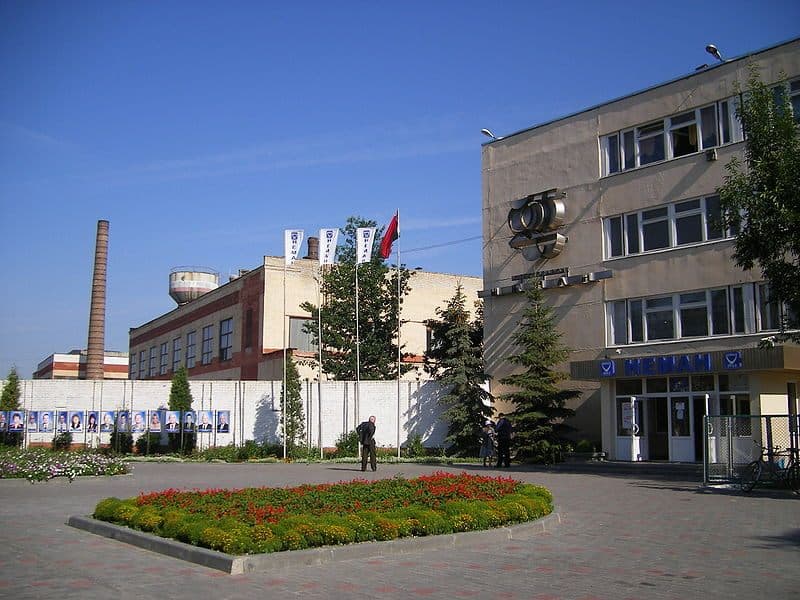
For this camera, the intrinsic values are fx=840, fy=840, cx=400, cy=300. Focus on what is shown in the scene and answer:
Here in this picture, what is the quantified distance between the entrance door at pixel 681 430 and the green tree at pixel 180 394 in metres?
22.4

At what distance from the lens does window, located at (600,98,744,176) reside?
30.0 metres

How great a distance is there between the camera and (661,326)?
31.4m

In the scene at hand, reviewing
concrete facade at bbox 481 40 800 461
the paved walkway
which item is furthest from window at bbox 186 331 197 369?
the paved walkway

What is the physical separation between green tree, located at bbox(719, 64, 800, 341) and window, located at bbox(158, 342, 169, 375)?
57248mm

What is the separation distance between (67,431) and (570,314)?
76.8 feet

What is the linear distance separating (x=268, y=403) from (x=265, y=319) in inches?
431

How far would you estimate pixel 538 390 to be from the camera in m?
31.5

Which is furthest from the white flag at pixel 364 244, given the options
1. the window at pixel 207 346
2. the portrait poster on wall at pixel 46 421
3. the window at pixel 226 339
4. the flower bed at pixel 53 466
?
the window at pixel 207 346

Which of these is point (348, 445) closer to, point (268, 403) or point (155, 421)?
point (268, 403)

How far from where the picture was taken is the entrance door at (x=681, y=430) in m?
29.6

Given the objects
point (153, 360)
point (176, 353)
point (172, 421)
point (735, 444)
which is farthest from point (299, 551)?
point (153, 360)

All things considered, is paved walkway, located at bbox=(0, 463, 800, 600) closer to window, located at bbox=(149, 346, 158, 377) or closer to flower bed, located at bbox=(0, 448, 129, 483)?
flower bed, located at bbox=(0, 448, 129, 483)

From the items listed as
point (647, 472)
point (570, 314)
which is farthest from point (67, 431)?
point (647, 472)

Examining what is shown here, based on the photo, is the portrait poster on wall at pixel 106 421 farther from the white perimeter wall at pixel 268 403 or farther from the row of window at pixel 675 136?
the row of window at pixel 675 136
